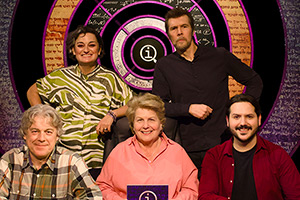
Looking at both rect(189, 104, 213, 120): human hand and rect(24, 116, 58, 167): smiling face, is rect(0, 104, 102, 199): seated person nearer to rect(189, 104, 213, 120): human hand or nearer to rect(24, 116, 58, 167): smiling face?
rect(24, 116, 58, 167): smiling face

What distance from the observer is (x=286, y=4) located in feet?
11.9

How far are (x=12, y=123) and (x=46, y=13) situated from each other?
108 centimetres

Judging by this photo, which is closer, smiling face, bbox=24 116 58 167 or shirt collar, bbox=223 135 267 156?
smiling face, bbox=24 116 58 167

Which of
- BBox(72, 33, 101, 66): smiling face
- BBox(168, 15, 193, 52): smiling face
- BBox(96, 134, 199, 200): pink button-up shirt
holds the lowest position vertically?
BBox(96, 134, 199, 200): pink button-up shirt

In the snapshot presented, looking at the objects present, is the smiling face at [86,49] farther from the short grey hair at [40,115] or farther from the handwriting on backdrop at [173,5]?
the short grey hair at [40,115]

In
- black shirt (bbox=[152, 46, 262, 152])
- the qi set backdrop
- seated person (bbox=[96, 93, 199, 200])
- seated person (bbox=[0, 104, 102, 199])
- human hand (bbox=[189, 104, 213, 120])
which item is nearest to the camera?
seated person (bbox=[0, 104, 102, 199])

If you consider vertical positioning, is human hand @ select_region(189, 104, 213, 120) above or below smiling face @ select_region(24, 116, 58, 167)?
above

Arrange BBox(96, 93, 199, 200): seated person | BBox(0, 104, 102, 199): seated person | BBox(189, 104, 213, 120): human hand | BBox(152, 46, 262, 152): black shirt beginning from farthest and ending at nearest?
BBox(152, 46, 262, 152): black shirt, BBox(189, 104, 213, 120): human hand, BBox(96, 93, 199, 200): seated person, BBox(0, 104, 102, 199): seated person

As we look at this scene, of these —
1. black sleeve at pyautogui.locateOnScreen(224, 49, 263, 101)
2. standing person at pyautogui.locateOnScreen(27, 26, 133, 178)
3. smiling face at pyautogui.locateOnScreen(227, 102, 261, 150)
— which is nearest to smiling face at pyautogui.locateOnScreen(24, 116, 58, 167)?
standing person at pyautogui.locateOnScreen(27, 26, 133, 178)

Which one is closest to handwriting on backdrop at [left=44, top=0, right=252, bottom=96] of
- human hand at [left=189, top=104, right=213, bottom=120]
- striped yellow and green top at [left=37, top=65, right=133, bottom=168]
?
striped yellow and green top at [left=37, top=65, right=133, bottom=168]

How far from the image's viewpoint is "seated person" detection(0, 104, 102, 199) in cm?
211

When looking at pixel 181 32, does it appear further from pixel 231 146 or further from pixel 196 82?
pixel 231 146

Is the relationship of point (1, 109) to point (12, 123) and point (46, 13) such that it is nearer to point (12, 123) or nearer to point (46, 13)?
point (12, 123)

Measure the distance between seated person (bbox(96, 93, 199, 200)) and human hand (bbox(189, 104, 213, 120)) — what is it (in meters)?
0.35
